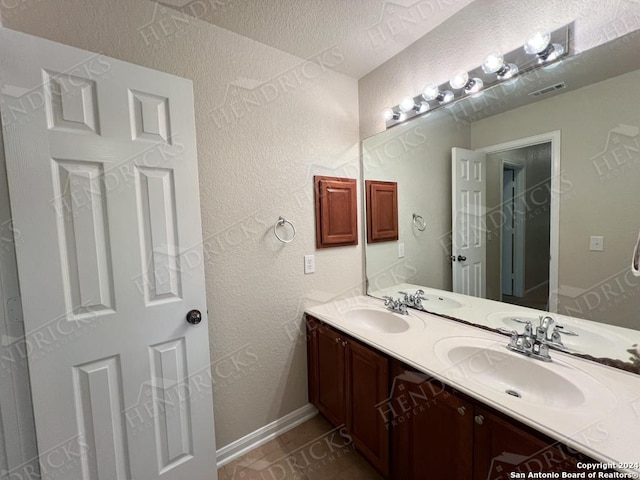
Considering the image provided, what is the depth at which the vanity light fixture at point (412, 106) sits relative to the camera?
5.35ft

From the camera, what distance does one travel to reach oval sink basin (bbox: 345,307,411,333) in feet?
5.41

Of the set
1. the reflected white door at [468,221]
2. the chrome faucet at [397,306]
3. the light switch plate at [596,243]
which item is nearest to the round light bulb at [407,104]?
the reflected white door at [468,221]

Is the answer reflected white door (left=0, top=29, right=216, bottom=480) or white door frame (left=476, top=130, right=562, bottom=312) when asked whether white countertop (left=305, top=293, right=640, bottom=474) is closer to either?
white door frame (left=476, top=130, right=562, bottom=312)

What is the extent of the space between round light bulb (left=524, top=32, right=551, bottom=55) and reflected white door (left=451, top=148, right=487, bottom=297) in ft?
1.53

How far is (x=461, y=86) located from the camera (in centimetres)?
139

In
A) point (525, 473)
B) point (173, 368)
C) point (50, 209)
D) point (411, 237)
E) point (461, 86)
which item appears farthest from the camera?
point (411, 237)

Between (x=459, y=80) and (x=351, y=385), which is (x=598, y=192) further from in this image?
(x=351, y=385)

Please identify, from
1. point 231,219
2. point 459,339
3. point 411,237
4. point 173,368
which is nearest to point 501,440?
point 459,339

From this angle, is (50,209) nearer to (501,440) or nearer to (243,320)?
(243,320)

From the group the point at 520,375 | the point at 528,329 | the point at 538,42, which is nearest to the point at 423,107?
the point at 538,42

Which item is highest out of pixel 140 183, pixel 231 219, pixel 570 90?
pixel 570 90

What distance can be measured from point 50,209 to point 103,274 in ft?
0.98

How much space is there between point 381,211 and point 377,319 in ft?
2.58

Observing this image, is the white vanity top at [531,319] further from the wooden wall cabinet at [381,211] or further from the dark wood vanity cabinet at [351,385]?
the dark wood vanity cabinet at [351,385]
